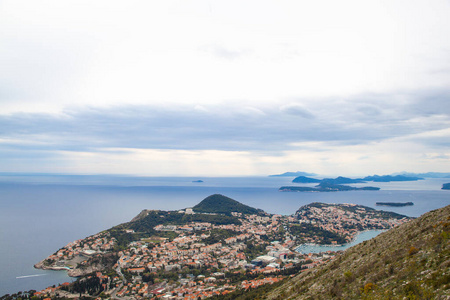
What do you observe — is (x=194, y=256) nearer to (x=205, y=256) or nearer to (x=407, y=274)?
(x=205, y=256)

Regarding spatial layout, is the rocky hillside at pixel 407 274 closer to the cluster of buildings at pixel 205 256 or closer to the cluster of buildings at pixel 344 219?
the cluster of buildings at pixel 205 256

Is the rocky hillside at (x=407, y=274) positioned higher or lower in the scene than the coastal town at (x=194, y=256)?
higher

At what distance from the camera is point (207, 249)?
161 feet

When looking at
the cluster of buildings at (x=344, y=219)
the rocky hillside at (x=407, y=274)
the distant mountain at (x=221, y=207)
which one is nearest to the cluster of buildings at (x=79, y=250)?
the distant mountain at (x=221, y=207)

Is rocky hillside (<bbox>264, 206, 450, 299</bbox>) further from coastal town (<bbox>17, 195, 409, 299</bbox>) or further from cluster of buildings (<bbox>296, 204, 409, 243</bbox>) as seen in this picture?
cluster of buildings (<bbox>296, 204, 409, 243</bbox>)

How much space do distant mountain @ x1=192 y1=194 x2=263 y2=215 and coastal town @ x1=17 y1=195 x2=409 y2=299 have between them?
9703 mm

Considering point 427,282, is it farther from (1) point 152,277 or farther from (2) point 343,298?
(1) point 152,277

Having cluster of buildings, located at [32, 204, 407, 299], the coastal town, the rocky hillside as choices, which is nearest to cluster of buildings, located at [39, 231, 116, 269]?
cluster of buildings, located at [32, 204, 407, 299]

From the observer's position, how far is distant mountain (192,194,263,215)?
8931cm

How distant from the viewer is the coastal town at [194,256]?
3164 centimetres

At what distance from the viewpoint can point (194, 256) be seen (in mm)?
44969

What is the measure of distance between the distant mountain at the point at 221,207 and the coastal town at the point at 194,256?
970 cm

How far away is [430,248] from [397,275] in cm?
170

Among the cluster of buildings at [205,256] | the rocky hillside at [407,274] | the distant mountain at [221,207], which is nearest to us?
the rocky hillside at [407,274]
